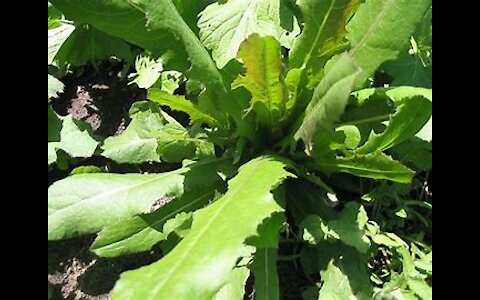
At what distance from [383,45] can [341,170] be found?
29 cm

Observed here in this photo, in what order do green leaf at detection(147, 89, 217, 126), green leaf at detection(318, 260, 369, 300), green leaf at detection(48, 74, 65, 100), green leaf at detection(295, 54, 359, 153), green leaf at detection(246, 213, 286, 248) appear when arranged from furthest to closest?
green leaf at detection(48, 74, 65, 100) → green leaf at detection(147, 89, 217, 126) → green leaf at detection(318, 260, 369, 300) → green leaf at detection(246, 213, 286, 248) → green leaf at detection(295, 54, 359, 153)

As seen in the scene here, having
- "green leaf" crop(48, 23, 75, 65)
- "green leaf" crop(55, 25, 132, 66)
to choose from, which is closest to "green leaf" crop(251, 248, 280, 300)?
"green leaf" crop(55, 25, 132, 66)

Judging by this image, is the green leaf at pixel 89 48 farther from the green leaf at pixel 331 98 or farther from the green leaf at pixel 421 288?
the green leaf at pixel 421 288

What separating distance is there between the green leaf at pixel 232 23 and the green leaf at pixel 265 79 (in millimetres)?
105

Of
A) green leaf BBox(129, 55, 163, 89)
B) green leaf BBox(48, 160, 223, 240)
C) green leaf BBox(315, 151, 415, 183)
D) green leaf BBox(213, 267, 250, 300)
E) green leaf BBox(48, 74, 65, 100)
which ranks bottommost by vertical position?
green leaf BBox(213, 267, 250, 300)

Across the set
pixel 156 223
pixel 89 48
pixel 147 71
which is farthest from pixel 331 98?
pixel 89 48

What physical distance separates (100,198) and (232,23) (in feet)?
1.58

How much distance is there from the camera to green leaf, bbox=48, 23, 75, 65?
1.89 meters

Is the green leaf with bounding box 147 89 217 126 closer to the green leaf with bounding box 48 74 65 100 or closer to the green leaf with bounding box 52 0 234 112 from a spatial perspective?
the green leaf with bounding box 52 0 234 112

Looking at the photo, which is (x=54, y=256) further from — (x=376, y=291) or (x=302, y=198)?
(x=376, y=291)

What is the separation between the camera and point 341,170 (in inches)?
59.9

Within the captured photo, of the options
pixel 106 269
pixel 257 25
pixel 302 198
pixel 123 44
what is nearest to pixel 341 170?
pixel 302 198

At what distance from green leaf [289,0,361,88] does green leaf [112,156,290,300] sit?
32 centimetres
